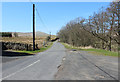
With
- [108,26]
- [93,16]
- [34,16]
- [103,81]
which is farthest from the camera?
[93,16]

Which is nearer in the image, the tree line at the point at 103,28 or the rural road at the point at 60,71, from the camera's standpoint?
the rural road at the point at 60,71

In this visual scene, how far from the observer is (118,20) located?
24.6 m

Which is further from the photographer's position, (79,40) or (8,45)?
(79,40)

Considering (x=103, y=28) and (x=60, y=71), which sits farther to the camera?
(x=103, y=28)

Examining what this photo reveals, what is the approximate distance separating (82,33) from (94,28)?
12.2 m

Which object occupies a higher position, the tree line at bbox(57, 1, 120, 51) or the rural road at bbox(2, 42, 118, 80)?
the tree line at bbox(57, 1, 120, 51)

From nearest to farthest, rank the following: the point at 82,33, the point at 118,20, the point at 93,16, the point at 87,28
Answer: the point at 118,20 → the point at 93,16 → the point at 87,28 → the point at 82,33

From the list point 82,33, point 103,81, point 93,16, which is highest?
point 93,16

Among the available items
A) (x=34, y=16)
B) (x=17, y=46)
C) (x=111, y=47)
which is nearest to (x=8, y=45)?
(x=17, y=46)

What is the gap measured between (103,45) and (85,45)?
9.53 meters

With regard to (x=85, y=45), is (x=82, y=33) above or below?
above

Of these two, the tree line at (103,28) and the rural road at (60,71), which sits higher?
the tree line at (103,28)

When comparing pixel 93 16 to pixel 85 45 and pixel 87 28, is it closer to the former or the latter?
pixel 87 28

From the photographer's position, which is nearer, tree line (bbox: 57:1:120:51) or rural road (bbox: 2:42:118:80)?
rural road (bbox: 2:42:118:80)
